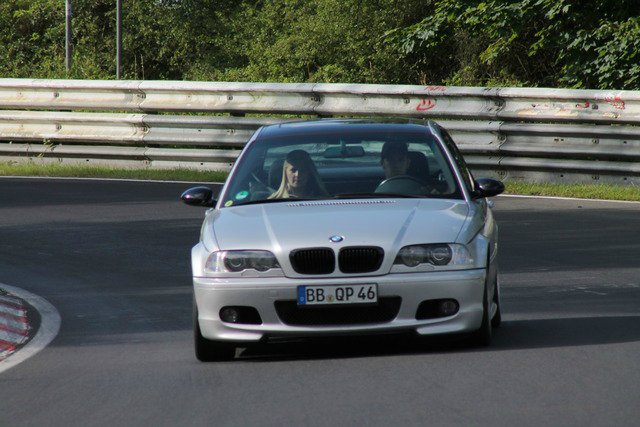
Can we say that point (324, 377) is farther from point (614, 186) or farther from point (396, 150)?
point (614, 186)

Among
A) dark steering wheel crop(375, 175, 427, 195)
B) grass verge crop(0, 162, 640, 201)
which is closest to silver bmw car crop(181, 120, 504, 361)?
dark steering wheel crop(375, 175, 427, 195)

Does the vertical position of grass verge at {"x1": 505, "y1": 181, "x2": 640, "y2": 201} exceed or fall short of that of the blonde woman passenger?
it falls short

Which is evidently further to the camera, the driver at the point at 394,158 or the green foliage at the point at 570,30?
the green foliage at the point at 570,30

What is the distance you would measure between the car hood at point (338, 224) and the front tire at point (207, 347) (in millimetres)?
487

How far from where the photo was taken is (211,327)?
27.2 ft

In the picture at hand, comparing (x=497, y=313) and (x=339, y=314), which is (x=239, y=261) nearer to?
(x=339, y=314)

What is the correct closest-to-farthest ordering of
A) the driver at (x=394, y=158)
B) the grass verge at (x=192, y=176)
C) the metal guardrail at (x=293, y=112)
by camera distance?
the driver at (x=394, y=158) → the grass verge at (x=192, y=176) → the metal guardrail at (x=293, y=112)

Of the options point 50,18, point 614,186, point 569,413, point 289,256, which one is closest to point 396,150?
point 289,256

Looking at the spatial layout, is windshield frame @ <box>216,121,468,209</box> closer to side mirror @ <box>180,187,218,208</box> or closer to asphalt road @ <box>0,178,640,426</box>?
side mirror @ <box>180,187,218,208</box>

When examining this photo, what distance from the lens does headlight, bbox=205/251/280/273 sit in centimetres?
816

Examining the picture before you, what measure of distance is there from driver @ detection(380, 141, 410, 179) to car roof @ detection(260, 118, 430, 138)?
0.22 meters

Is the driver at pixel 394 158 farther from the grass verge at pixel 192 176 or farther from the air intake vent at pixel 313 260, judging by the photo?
the grass verge at pixel 192 176

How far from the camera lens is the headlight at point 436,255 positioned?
26.6ft

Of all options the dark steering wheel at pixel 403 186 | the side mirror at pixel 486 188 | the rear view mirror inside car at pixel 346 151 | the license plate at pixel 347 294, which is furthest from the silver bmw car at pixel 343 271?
the rear view mirror inside car at pixel 346 151
